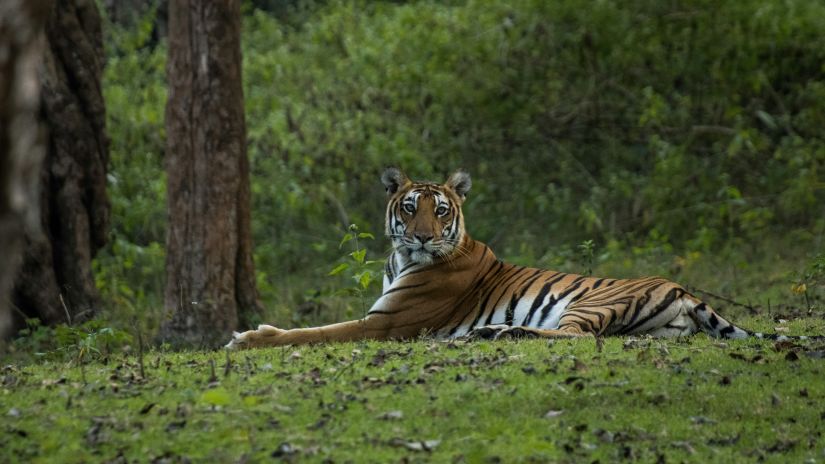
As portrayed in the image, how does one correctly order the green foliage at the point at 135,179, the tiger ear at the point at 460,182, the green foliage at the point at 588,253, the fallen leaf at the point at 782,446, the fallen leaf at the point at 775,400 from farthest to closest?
the green foliage at the point at 135,179
the green foliage at the point at 588,253
the tiger ear at the point at 460,182
the fallen leaf at the point at 775,400
the fallen leaf at the point at 782,446

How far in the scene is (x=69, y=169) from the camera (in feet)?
38.8

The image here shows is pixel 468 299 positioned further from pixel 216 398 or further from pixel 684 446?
pixel 216 398

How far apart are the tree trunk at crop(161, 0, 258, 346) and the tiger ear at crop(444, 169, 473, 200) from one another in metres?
3.01

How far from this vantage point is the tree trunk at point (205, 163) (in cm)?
1163

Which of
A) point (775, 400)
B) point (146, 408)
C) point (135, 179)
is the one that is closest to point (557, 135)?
point (135, 179)

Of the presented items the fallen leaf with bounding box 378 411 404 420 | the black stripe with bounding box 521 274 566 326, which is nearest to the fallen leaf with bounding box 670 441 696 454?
the fallen leaf with bounding box 378 411 404 420

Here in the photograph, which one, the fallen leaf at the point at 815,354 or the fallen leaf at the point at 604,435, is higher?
the fallen leaf at the point at 604,435

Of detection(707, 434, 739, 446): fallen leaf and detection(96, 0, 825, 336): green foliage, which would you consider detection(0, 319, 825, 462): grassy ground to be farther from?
detection(96, 0, 825, 336): green foliage

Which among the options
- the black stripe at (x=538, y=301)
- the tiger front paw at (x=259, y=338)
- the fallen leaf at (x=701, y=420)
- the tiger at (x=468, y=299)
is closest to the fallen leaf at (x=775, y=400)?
the fallen leaf at (x=701, y=420)

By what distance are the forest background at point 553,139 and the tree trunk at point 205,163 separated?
2.50 m

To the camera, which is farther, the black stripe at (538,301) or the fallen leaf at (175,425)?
the black stripe at (538,301)

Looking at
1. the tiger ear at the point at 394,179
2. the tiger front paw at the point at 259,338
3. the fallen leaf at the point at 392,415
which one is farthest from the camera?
the tiger ear at the point at 394,179

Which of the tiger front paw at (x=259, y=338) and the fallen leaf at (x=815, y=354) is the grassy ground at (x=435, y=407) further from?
the tiger front paw at (x=259, y=338)

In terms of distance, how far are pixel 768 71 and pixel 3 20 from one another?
43.8 ft
